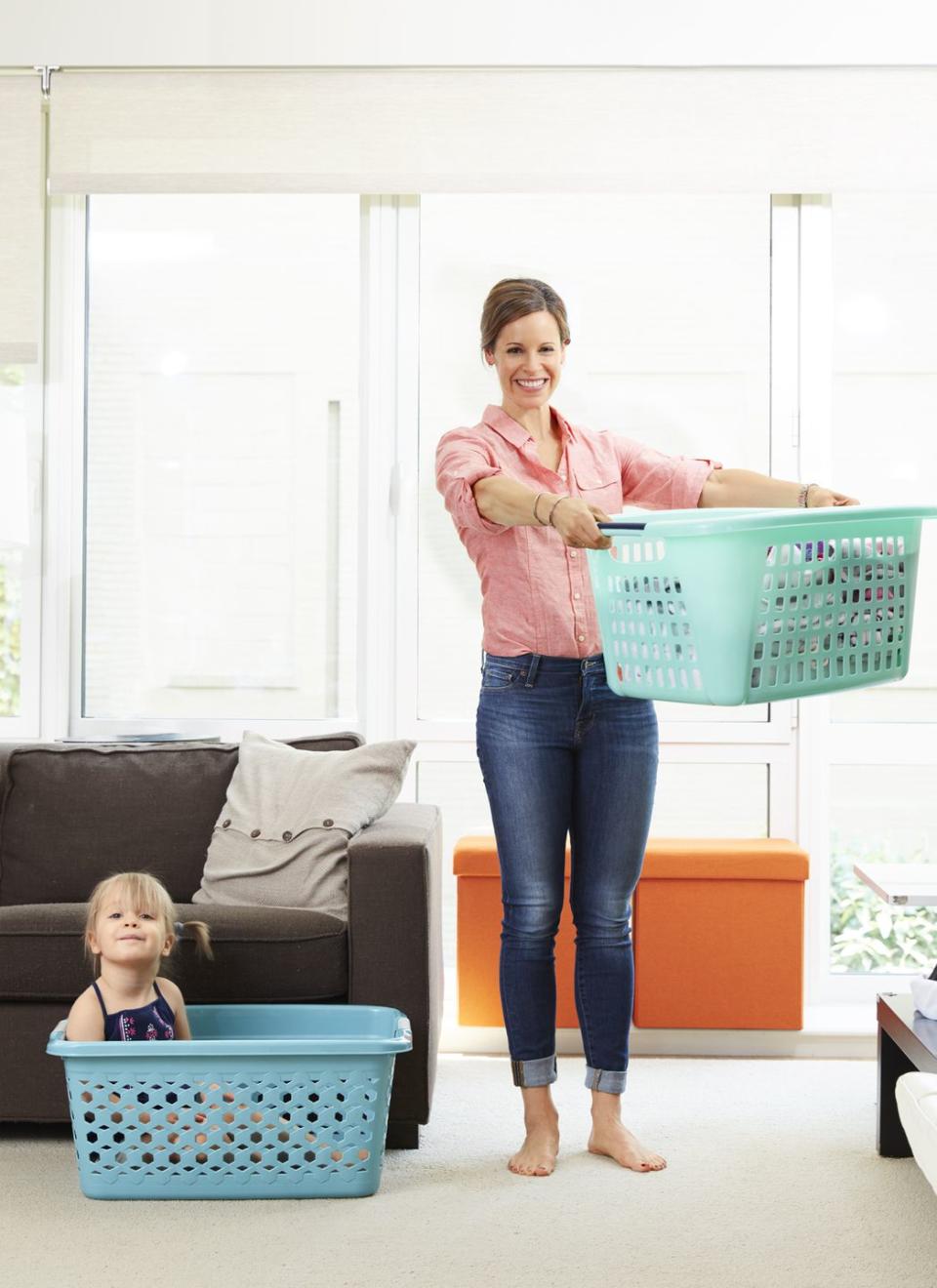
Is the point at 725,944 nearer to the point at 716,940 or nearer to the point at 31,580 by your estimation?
the point at 716,940

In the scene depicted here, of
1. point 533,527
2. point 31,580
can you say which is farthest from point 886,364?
point 31,580

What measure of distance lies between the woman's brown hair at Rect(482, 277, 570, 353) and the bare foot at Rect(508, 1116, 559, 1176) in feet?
4.69

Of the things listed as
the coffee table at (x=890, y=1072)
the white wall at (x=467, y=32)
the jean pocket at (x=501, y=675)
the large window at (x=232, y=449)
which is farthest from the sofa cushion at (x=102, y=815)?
the white wall at (x=467, y=32)

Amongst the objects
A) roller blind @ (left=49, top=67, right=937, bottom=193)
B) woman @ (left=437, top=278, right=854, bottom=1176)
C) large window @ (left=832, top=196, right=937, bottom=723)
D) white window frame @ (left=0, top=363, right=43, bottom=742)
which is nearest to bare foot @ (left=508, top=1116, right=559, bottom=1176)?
woman @ (left=437, top=278, right=854, bottom=1176)

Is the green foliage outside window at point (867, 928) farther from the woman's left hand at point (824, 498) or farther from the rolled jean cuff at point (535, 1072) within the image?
the woman's left hand at point (824, 498)

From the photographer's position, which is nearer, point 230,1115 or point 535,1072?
point 230,1115

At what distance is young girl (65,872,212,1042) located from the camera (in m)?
2.35

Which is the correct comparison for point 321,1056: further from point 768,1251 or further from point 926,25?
point 926,25

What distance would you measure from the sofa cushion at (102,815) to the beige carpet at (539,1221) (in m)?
0.59

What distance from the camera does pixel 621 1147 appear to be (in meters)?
2.51

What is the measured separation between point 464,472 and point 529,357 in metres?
0.27

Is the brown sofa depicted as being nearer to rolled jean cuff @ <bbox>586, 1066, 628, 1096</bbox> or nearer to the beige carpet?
the beige carpet

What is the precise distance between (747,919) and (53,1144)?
1648mm

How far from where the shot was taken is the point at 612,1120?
8.34ft
